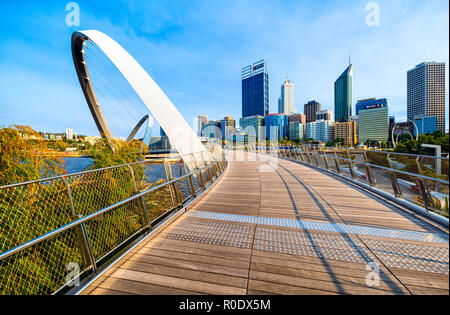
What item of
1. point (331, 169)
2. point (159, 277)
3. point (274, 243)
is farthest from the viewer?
point (331, 169)

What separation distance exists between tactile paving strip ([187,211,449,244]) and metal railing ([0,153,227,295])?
1.06m

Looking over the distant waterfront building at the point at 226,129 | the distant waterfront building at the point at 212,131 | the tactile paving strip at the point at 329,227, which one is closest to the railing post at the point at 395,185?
the tactile paving strip at the point at 329,227

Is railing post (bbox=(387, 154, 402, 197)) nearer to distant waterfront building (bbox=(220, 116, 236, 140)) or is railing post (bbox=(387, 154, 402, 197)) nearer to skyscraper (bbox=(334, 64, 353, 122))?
distant waterfront building (bbox=(220, 116, 236, 140))

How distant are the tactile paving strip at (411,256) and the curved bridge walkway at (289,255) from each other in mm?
11

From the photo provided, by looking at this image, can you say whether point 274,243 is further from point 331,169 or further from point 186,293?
point 331,169

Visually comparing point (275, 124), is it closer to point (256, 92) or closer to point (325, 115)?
point (256, 92)

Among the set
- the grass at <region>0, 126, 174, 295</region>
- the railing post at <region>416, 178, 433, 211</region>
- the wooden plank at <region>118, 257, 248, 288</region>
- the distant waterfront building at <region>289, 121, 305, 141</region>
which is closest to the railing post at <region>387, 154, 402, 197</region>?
the railing post at <region>416, 178, 433, 211</region>

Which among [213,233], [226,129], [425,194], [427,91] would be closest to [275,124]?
[226,129]

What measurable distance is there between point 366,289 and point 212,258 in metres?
1.63

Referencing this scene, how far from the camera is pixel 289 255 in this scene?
8.07ft

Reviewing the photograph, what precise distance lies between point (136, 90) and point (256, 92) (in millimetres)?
154532

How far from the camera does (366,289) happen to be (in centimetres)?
187

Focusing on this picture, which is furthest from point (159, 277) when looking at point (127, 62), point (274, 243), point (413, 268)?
point (127, 62)

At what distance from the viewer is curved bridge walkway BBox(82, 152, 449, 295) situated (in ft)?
6.35
